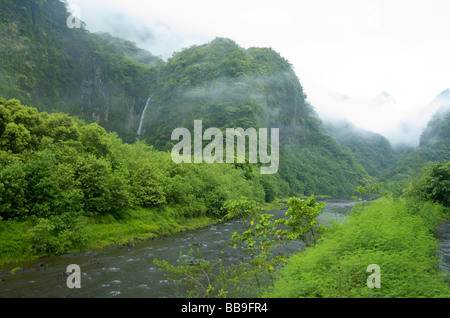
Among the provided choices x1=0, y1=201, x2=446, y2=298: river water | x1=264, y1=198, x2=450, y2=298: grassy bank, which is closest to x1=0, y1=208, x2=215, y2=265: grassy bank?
x1=0, y1=201, x2=446, y2=298: river water

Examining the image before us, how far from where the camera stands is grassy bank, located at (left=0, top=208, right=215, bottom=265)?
20.5m

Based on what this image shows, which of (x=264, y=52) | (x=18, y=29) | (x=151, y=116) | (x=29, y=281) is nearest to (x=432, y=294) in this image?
(x=29, y=281)

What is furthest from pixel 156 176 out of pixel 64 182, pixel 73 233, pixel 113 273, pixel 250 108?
pixel 250 108

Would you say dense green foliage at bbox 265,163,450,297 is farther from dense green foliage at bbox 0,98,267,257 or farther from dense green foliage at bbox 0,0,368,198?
dense green foliage at bbox 0,0,368,198

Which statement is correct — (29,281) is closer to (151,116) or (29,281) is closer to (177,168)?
(177,168)

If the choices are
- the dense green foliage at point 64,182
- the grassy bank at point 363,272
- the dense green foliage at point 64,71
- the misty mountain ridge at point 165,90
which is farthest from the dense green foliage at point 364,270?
the dense green foliage at point 64,71

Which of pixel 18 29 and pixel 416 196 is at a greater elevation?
pixel 18 29

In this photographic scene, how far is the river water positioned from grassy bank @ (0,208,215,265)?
923mm

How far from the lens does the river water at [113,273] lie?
1603 centimetres

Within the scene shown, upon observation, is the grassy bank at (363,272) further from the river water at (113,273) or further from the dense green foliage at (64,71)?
the dense green foliage at (64,71)

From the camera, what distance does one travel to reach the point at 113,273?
768 inches

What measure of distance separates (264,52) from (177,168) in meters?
168
